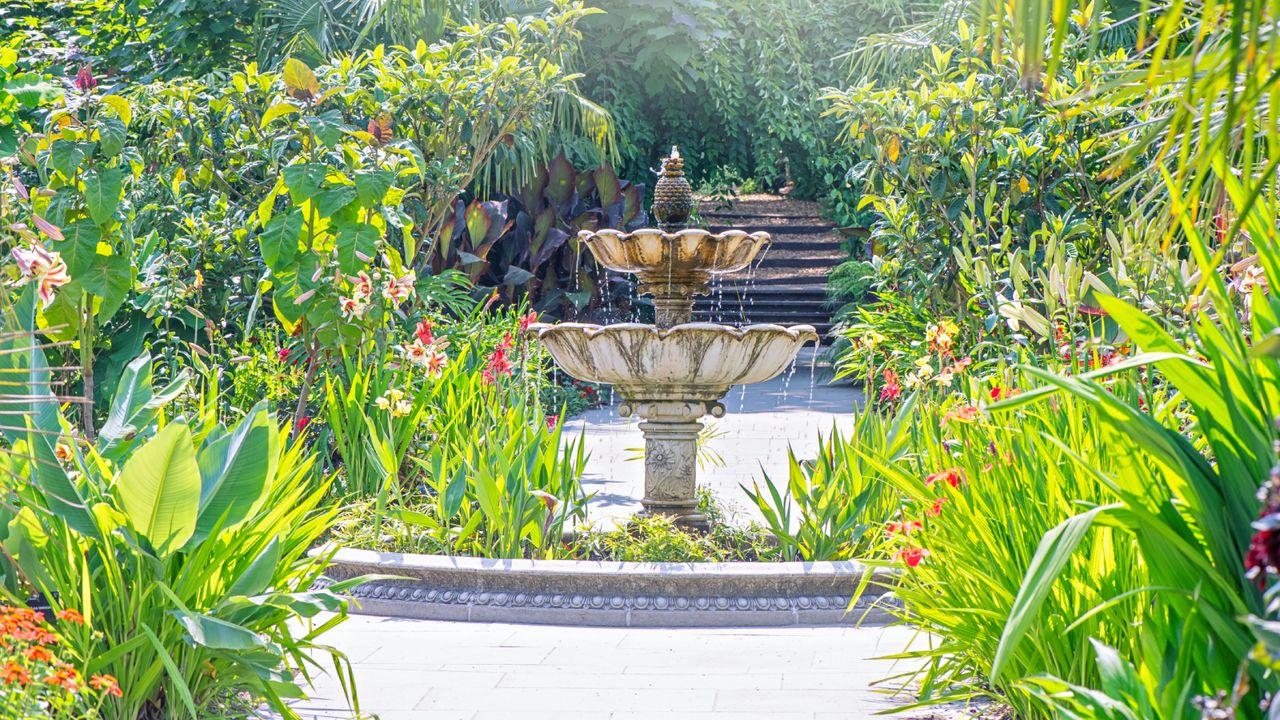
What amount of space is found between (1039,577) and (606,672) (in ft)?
7.58

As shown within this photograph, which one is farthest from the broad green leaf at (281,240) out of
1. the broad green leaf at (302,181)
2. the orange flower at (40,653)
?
the orange flower at (40,653)

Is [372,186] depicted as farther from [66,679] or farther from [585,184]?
[585,184]

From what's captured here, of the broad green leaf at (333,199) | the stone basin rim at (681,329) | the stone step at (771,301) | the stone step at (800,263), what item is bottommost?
the stone step at (771,301)

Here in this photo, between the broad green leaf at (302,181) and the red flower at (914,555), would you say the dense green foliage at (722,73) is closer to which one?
the broad green leaf at (302,181)

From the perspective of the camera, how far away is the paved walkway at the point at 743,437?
7160 millimetres

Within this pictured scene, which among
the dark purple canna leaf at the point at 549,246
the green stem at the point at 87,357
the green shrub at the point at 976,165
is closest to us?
the green stem at the point at 87,357

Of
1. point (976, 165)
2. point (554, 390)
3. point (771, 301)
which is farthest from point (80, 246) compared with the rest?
point (771, 301)

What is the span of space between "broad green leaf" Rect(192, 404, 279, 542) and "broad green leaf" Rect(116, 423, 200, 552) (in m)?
0.08

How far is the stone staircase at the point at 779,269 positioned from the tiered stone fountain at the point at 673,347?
1023cm

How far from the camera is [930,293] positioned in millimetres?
8070

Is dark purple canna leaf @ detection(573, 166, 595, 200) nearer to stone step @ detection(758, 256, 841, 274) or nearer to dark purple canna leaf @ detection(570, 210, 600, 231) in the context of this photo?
dark purple canna leaf @ detection(570, 210, 600, 231)

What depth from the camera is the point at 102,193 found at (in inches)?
203

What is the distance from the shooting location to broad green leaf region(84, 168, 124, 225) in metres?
5.13

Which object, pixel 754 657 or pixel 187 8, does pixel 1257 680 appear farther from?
pixel 187 8
